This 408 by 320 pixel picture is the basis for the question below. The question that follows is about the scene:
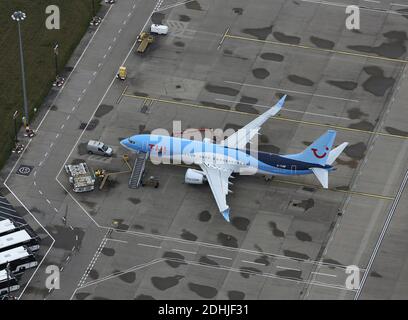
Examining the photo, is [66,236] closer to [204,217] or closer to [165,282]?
[165,282]

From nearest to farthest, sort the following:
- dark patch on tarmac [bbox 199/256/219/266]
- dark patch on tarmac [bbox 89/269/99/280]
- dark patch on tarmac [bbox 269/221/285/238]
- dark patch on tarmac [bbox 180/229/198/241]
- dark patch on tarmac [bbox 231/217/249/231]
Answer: dark patch on tarmac [bbox 89/269/99/280]
dark patch on tarmac [bbox 199/256/219/266]
dark patch on tarmac [bbox 180/229/198/241]
dark patch on tarmac [bbox 269/221/285/238]
dark patch on tarmac [bbox 231/217/249/231]

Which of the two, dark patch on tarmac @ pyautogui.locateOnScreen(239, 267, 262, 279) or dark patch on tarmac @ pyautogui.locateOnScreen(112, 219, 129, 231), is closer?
dark patch on tarmac @ pyautogui.locateOnScreen(239, 267, 262, 279)

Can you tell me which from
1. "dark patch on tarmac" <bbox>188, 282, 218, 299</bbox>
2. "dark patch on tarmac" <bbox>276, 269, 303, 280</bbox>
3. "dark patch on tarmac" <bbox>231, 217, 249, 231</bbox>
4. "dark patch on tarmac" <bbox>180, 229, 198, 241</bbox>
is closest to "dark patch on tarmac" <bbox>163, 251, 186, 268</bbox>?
"dark patch on tarmac" <bbox>180, 229, 198, 241</bbox>

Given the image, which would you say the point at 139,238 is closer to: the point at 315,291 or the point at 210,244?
the point at 210,244

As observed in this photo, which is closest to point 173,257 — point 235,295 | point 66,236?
point 235,295

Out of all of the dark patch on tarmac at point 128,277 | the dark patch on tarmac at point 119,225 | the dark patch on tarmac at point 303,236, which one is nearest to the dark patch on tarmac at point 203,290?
the dark patch on tarmac at point 128,277

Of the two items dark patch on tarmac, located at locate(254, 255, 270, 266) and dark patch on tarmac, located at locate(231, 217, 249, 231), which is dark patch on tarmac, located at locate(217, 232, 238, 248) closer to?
dark patch on tarmac, located at locate(231, 217, 249, 231)
